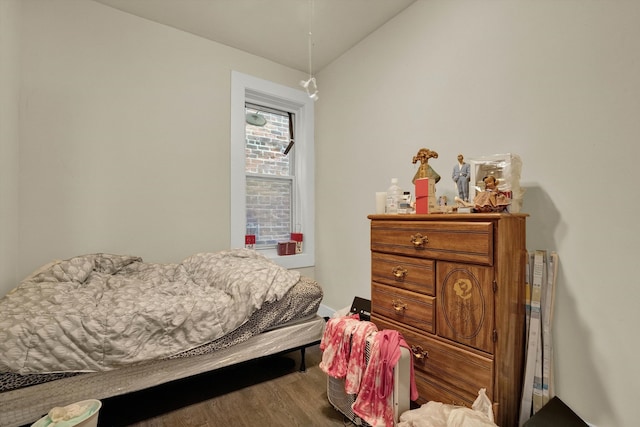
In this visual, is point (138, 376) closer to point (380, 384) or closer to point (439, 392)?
point (380, 384)

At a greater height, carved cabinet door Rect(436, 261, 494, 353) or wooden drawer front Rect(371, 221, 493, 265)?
wooden drawer front Rect(371, 221, 493, 265)

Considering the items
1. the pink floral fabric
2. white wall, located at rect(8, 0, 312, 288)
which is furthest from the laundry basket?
white wall, located at rect(8, 0, 312, 288)

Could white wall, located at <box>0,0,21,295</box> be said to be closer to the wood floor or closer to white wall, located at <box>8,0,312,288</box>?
white wall, located at <box>8,0,312,288</box>

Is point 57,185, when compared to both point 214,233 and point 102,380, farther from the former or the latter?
point 102,380

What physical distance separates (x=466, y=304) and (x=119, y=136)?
2.81 metres

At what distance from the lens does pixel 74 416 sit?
4.13 feet

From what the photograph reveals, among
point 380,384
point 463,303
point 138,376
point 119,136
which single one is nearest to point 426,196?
point 463,303

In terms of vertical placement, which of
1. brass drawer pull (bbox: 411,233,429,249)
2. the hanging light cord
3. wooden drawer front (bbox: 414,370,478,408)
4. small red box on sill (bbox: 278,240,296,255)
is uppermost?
the hanging light cord

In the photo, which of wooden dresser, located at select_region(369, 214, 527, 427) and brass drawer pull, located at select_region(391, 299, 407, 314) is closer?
wooden dresser, located at select_region(369, 214, 527, 427)

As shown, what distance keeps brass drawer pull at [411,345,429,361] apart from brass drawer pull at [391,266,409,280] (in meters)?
0.37

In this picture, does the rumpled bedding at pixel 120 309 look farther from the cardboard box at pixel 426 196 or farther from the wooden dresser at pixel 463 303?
the cardboard box at pixel 426 196

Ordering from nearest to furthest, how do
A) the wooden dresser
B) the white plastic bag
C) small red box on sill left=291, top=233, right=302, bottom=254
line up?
the white plastic bag → the wooden dresser → small red box on sill left=291, top=233, right=302, bottom=254

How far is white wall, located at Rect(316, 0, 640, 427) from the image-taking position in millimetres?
1338

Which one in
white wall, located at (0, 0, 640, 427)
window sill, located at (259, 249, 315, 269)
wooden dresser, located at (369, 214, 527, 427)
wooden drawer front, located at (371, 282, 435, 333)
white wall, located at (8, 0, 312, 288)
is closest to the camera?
wooden dresser, located at (369, 214, 527, 427)
